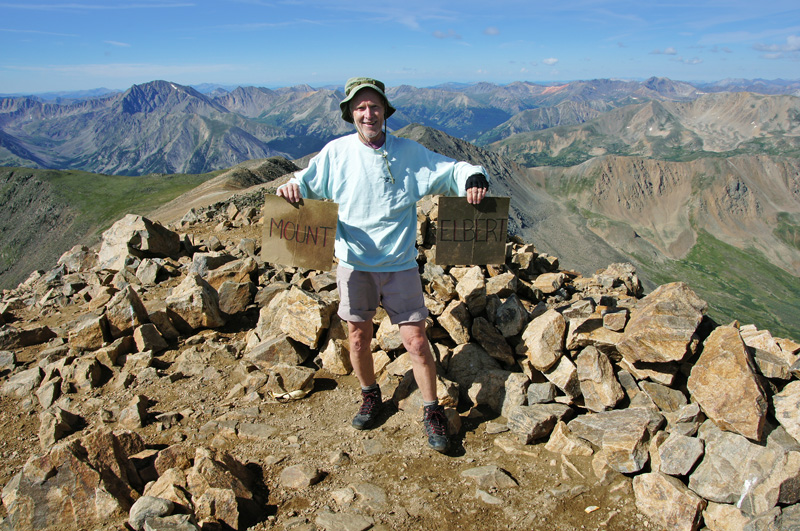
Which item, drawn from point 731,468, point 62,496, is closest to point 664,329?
point 731,468

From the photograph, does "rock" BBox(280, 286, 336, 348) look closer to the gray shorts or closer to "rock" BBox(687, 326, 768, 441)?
the gray shorts

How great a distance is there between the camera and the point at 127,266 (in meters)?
10.1

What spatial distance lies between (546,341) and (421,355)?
1.72 meters

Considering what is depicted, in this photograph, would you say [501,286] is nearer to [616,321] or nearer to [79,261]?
[616,321]

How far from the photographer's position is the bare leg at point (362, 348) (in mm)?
4820

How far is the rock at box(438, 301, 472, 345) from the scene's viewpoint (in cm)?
626

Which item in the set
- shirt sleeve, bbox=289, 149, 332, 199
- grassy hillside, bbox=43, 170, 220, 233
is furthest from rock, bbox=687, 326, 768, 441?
grassy hillside, bbox=43, 170, 220, 233

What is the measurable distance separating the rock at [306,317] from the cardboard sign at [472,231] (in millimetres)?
2146

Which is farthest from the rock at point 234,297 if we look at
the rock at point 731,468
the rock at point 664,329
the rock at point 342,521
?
the rock at point 731,468

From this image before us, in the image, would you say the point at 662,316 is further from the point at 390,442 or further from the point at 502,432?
the point at 390,442

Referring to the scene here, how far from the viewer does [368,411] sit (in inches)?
201

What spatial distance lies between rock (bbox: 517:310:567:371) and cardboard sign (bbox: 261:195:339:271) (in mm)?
2670

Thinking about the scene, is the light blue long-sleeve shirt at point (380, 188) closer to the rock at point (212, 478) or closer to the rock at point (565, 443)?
the rock at point (212, 478)

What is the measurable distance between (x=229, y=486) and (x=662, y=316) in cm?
466
